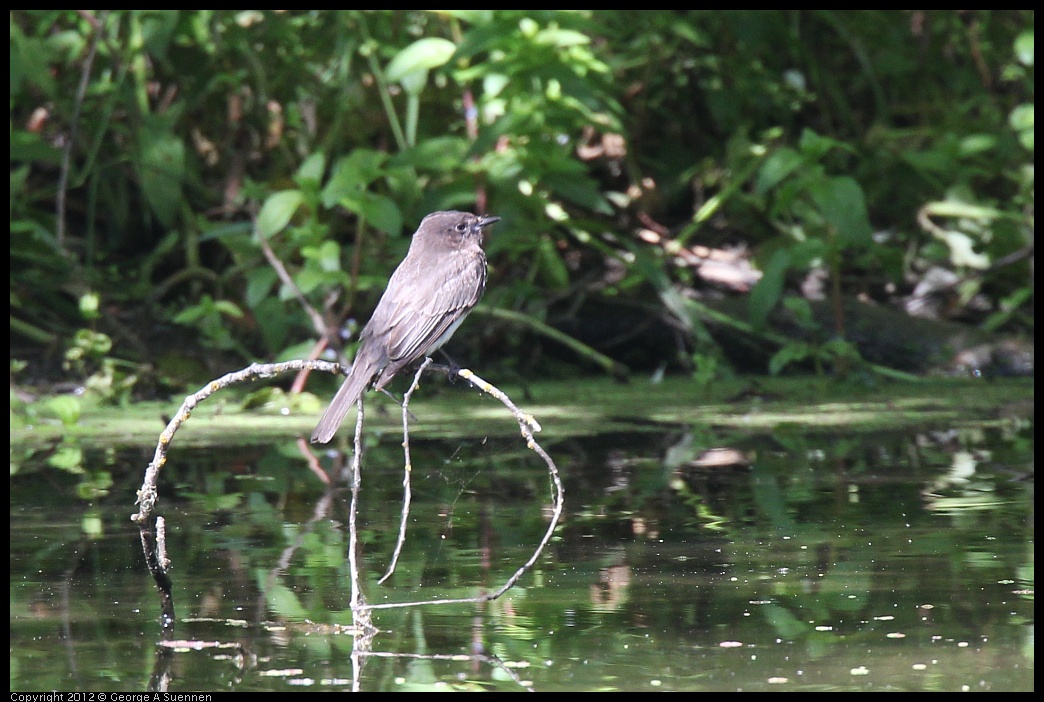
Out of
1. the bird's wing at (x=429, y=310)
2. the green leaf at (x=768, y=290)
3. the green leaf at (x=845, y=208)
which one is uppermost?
the green leaf at (x=845, y=208)

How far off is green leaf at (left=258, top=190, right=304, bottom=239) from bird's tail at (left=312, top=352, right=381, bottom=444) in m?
2.53

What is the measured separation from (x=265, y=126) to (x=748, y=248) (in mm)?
2707

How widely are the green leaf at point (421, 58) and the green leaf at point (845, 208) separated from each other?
174 centimetres

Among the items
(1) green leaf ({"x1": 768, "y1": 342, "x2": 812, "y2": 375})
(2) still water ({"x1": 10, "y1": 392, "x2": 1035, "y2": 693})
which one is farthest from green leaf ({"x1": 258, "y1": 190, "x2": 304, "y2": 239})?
(1) green leaf ({"x1": 768, "y1": 342, "x2": 812, "y2": 375})

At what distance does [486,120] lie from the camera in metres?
7.44

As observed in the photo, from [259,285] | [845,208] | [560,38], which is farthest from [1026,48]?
[259,285]

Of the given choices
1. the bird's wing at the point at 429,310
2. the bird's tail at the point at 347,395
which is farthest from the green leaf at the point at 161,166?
the bird's tail at the point at 347,395

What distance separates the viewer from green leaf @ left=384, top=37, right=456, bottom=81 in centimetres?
684

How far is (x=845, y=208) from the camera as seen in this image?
6723mm

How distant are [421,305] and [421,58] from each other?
2.80 metres

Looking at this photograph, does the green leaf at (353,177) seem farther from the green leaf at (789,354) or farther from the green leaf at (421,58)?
the green leaf at (789,354)

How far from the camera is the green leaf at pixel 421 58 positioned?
6.84 metres

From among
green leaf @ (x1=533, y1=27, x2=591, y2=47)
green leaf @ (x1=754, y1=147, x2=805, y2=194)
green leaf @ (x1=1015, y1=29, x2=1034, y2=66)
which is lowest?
green leaf @ (x1=754, y1=147, x2=805, y2=194)

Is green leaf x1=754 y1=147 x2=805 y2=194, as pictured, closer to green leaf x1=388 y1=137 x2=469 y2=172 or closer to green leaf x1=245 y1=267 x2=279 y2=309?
green leaf x1=388 y1=137 x2=469 y2=172
